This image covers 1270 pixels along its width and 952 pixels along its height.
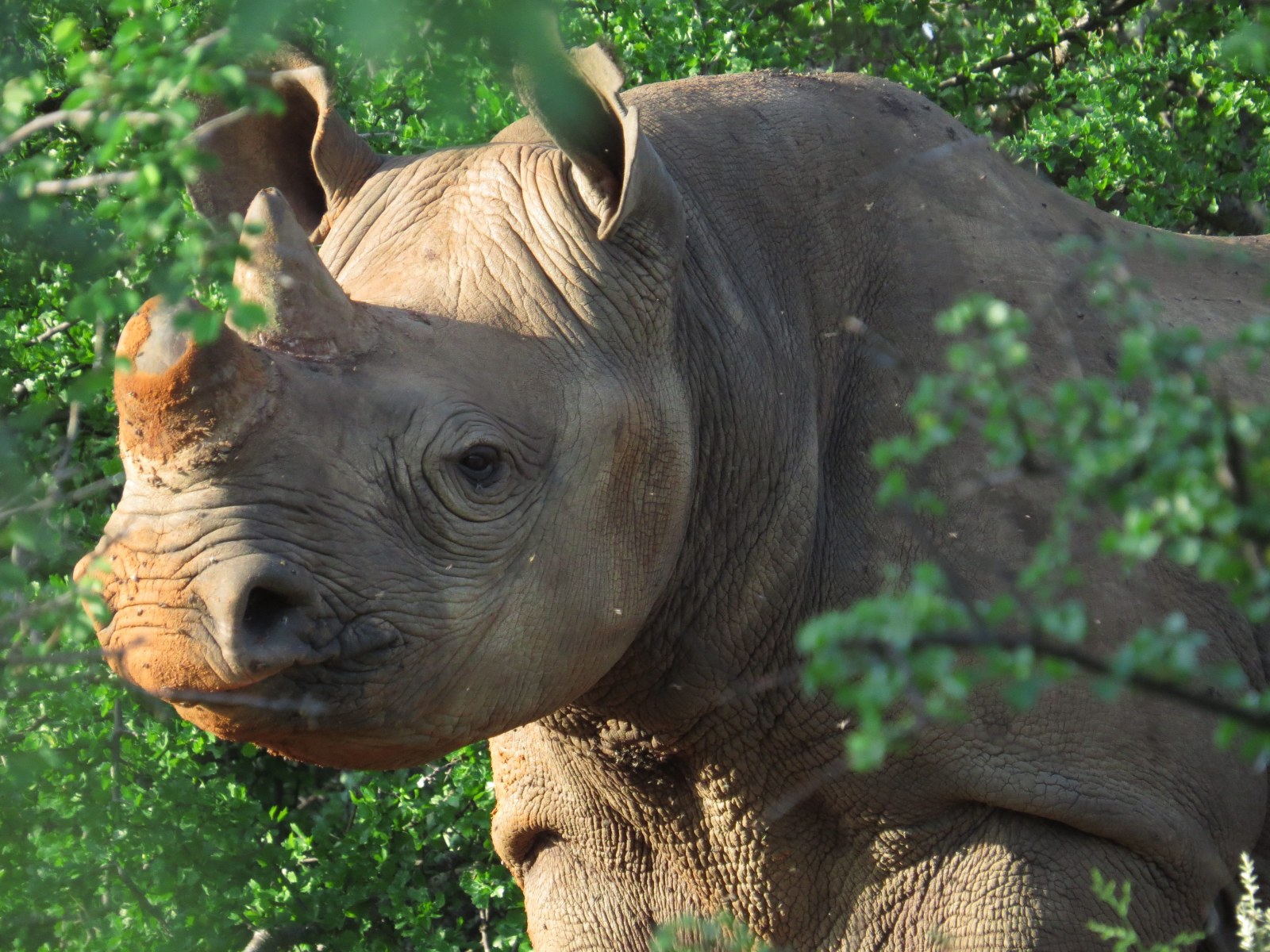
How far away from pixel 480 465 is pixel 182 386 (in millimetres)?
687

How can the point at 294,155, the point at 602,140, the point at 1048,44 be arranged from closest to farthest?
the point at 602,140
the point at 294,155
the point at 1048,44

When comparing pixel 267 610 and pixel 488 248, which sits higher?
pixel 488 248

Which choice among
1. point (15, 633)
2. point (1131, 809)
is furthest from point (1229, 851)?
point (15, 633)

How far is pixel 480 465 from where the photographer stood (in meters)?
3.81

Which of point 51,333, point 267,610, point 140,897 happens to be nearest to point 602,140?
point 267,610

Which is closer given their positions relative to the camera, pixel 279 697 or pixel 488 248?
pixel 279 697

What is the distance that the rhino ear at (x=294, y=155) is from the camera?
451 cm

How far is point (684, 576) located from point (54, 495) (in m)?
1.73

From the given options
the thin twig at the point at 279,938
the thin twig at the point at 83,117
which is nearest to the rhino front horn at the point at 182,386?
the thin twig at the point at 83,117

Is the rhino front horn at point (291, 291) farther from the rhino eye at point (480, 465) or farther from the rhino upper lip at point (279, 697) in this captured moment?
the rhino upper lip at point (279, 697)

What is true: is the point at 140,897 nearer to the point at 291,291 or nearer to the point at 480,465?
the point at 480,465

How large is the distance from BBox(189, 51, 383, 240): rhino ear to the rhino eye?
1.04m

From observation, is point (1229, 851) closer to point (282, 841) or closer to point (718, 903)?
point (718, 903)

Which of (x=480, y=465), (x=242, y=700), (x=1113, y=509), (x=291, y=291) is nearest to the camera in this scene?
(x=1113, y=509)
